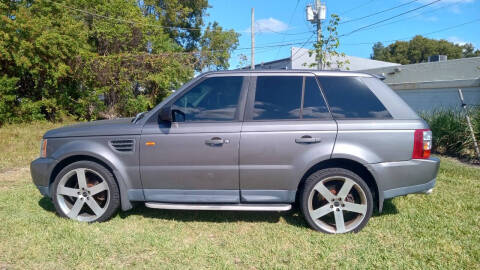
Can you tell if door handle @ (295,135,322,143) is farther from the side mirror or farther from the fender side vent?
the fender side vent

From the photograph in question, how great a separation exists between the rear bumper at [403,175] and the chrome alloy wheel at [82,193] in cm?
314

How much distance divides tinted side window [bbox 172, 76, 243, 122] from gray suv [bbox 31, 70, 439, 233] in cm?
1

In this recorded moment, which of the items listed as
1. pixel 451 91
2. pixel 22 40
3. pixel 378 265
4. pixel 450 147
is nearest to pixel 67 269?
pixel 378 265

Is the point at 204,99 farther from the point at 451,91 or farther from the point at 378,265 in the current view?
the point at 451,91

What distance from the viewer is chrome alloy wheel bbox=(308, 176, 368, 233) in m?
3.44

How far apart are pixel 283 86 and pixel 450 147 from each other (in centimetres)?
604

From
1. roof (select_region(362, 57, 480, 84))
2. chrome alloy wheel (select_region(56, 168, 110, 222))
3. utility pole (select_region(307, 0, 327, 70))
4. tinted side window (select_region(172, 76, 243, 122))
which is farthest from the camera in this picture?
utility pole (select_region(307, 0, 327, 70))

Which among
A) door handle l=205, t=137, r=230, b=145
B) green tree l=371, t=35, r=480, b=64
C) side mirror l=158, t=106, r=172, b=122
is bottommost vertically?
door handle l=205, t=137, r=230, b=145

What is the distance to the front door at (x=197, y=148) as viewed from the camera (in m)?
3.43

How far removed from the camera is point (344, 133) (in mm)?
3352

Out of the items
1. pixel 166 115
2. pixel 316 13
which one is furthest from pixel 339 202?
pixel 316 13

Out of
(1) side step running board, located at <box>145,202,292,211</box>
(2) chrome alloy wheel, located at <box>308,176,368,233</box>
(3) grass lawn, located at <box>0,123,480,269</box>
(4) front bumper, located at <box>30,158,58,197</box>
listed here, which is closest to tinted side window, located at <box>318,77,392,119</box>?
(2) chrome alloy wheel, located at <box>308,176,368,233</box>

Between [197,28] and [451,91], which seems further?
[197,28]

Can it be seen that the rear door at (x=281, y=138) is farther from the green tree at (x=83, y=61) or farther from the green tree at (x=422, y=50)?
the green tree at (x=422, y=50)
